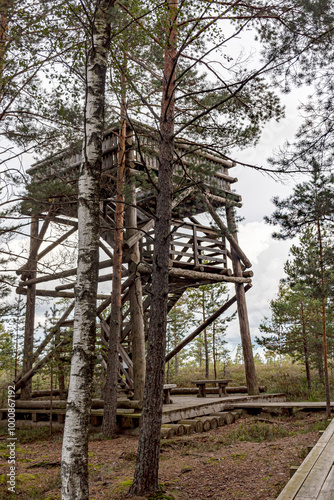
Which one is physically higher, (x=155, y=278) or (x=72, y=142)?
(x=72, y=142)

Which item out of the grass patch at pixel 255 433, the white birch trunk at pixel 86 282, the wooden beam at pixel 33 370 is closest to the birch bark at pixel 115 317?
the wooden beam at pixel 33 370

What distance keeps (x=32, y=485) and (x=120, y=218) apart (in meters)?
6.53

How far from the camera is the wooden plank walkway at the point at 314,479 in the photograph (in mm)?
3916

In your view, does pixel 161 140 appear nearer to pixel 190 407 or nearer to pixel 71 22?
pixel 71 22

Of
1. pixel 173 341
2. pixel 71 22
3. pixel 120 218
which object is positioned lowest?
pixel 173 341

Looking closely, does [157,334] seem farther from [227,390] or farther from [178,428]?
[227,390]

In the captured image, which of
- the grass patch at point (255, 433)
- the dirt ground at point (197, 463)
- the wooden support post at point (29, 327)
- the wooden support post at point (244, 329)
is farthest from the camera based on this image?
the wooden support post at point (244, 329)

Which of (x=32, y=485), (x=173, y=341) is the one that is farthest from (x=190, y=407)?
(x=173, y=341)

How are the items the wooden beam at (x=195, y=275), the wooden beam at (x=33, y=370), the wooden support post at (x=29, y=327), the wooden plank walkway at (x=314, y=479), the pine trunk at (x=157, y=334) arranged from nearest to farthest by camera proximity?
the wooden plank walkway at (x=314, y=479)
the pine trunk at (x=157, y=334)
the wooden beam at (x=195, y=275)
the wooden beam at (x=33, y=370)
the wooden support post at (x=29, y=327)

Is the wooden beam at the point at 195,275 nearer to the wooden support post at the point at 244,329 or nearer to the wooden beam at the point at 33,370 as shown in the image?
the wooden support post at the point at 244,329

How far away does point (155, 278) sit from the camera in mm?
6227

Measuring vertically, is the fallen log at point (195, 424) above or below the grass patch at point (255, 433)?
above

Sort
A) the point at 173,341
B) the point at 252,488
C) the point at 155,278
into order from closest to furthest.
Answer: the point at 252,488 < the point at 155,278 < the point at 173,341

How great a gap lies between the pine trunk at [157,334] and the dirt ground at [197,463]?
34 cm
